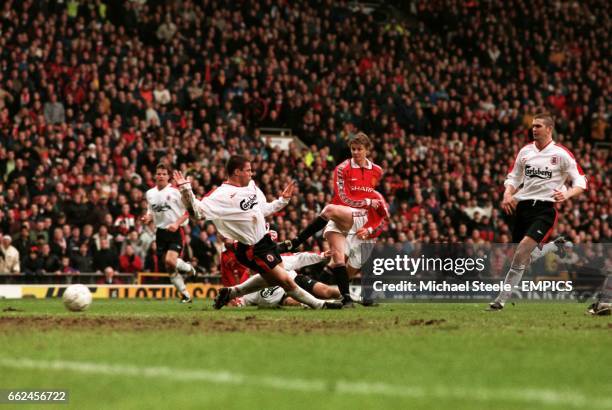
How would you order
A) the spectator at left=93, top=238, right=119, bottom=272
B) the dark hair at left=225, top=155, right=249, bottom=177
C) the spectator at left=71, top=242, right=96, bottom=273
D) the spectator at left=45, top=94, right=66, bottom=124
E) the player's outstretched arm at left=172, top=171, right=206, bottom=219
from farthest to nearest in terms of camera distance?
the spectator at left=45, top=94, right=66, bottom=124 → the spectator at left=93, top=238, right=119, bottom=272 → the spectator at left=71, top=242, right=96, bottom=273 → the dark hair at left=225, top=155, right=249, bottom=177 → the player's outstretched arm at left=172, top=171, right=206, bottom=219

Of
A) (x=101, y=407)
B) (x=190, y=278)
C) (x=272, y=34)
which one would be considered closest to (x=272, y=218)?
(x=190, y=278)

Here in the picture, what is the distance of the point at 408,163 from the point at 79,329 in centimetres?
1964

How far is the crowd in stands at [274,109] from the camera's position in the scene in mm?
22734

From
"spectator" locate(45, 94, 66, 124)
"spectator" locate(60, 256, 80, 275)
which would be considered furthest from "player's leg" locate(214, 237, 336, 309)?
"spectator" locate(45, 94, 66, 124)

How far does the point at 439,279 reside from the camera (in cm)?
1752

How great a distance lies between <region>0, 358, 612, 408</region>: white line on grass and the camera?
5.36 metres

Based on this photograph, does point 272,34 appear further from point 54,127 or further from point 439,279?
point 439,279

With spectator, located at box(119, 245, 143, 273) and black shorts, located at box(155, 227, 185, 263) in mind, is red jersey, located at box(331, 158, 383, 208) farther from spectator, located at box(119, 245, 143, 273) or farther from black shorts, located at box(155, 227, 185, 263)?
spectator, located at box(119, 245, 143, 273)

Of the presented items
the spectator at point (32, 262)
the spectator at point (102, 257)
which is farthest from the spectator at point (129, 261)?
the spectator at point (32, 262)

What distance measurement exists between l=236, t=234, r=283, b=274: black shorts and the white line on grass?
6.11 m

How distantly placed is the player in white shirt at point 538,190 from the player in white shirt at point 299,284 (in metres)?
2.59

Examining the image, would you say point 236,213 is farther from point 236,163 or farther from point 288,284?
point 288,284

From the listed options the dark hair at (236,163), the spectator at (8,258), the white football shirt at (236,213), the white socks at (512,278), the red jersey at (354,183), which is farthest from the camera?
the spectator at (8,258)

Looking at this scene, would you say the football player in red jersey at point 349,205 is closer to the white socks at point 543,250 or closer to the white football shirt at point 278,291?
the white football shirt at point 278,291
